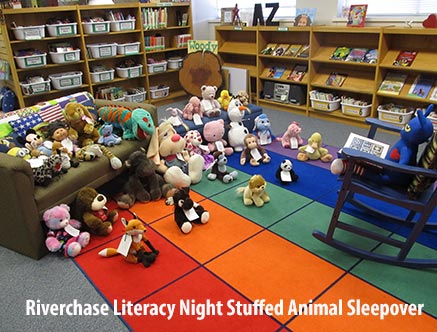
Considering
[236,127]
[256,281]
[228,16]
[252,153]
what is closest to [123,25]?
[228,16]

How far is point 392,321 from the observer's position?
1.70 m

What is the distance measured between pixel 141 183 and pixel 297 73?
287 centimetres

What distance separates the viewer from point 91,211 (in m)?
2.35

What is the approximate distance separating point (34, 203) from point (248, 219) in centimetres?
129

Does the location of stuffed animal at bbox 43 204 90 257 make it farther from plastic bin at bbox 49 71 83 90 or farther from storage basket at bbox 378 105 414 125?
storage basket at bbox 378 105 414 125

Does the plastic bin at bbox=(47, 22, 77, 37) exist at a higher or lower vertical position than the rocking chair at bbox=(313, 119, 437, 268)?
higher

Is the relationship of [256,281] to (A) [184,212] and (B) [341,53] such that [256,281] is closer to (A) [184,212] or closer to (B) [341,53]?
(A) [184,212]

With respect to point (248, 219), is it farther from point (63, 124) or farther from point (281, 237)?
A: point (63, 124)

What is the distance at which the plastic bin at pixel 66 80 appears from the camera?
4.31 m

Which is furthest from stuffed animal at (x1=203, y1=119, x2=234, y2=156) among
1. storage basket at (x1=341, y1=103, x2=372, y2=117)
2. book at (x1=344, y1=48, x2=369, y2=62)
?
book at (x1=344, y1=48, x2=369, y2=62)

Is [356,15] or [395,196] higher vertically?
[356,15]

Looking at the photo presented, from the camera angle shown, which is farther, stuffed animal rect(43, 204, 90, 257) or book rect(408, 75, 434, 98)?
book rect(408, 75, 434, 98)

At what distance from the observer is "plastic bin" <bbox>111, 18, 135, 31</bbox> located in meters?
4.61

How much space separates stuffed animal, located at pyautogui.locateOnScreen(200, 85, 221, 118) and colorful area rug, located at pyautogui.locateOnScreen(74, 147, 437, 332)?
4.34ft
